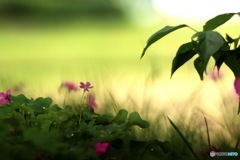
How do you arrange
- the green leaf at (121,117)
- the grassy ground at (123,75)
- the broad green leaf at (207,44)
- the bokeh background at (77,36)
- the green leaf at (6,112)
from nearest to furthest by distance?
the broad green leaf at (207,44), the green leaf at (6,112), the green leaf at (121,117), the grassy ground at (123,75), the bokeh background at (77,36)

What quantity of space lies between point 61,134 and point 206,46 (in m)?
0.58

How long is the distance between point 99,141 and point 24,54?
9039mm

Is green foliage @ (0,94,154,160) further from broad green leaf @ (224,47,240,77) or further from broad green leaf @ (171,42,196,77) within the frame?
broad green leaf @ (224,47,240,77)

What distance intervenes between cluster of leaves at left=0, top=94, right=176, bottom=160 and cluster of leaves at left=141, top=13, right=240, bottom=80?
0.30 m

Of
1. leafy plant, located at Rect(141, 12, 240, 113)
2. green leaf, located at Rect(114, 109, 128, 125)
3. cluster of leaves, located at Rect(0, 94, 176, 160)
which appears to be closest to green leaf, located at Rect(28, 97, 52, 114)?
cluster of leaves, located at Rect(0, 94, 176, 160)

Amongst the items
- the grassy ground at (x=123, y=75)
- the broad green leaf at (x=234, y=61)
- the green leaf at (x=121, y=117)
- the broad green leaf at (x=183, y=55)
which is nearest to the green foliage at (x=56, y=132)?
the green leaf at (x=121, y=117)

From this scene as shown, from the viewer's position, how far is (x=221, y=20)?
5.75ft

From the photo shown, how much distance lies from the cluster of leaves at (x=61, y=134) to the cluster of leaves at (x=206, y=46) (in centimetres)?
30

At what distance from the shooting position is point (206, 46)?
5.36 ft

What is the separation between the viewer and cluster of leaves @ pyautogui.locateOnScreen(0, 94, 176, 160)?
1.64 metres

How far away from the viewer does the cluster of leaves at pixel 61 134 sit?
164cm

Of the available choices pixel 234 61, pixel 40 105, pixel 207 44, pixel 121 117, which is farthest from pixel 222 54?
pixel 40 105

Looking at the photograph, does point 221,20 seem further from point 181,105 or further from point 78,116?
point 181,105

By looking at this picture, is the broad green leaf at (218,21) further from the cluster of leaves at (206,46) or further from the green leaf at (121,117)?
the green leaf at (121,117)
